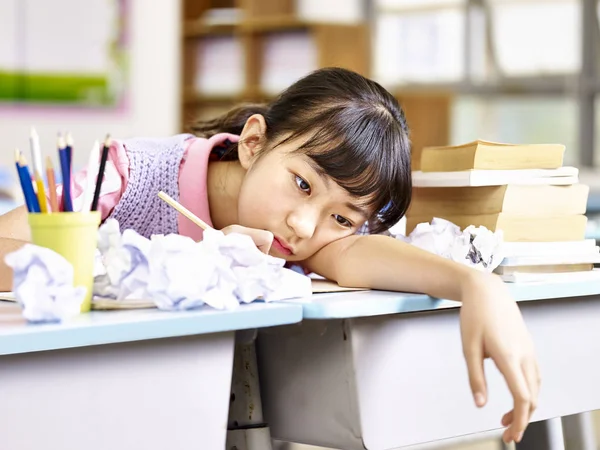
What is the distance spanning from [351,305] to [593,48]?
534cm

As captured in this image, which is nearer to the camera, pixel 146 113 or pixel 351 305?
pixel 351 305

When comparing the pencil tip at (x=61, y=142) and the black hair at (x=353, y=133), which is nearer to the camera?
the pencil tip at (x=61, y=142)

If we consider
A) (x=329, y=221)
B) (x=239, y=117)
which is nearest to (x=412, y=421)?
(x=329, y=221)

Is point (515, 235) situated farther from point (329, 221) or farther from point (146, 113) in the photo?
point (146, 113)

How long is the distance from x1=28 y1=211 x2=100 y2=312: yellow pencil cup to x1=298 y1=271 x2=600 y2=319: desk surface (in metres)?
0.20

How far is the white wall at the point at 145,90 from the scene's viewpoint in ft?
19.3

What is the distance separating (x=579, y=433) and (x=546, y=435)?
7.5 inches

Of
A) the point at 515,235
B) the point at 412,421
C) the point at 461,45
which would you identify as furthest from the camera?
the point at 461,45

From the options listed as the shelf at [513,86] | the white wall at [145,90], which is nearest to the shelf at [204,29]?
the white wall at [145,90]

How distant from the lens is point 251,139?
1.49m

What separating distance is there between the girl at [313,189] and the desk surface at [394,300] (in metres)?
0.02

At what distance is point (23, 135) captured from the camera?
18.7ft

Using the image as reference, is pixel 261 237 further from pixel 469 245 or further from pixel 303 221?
pixel 469 245

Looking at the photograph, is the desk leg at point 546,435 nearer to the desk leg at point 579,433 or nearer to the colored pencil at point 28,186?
the desk leg at point 579,433
